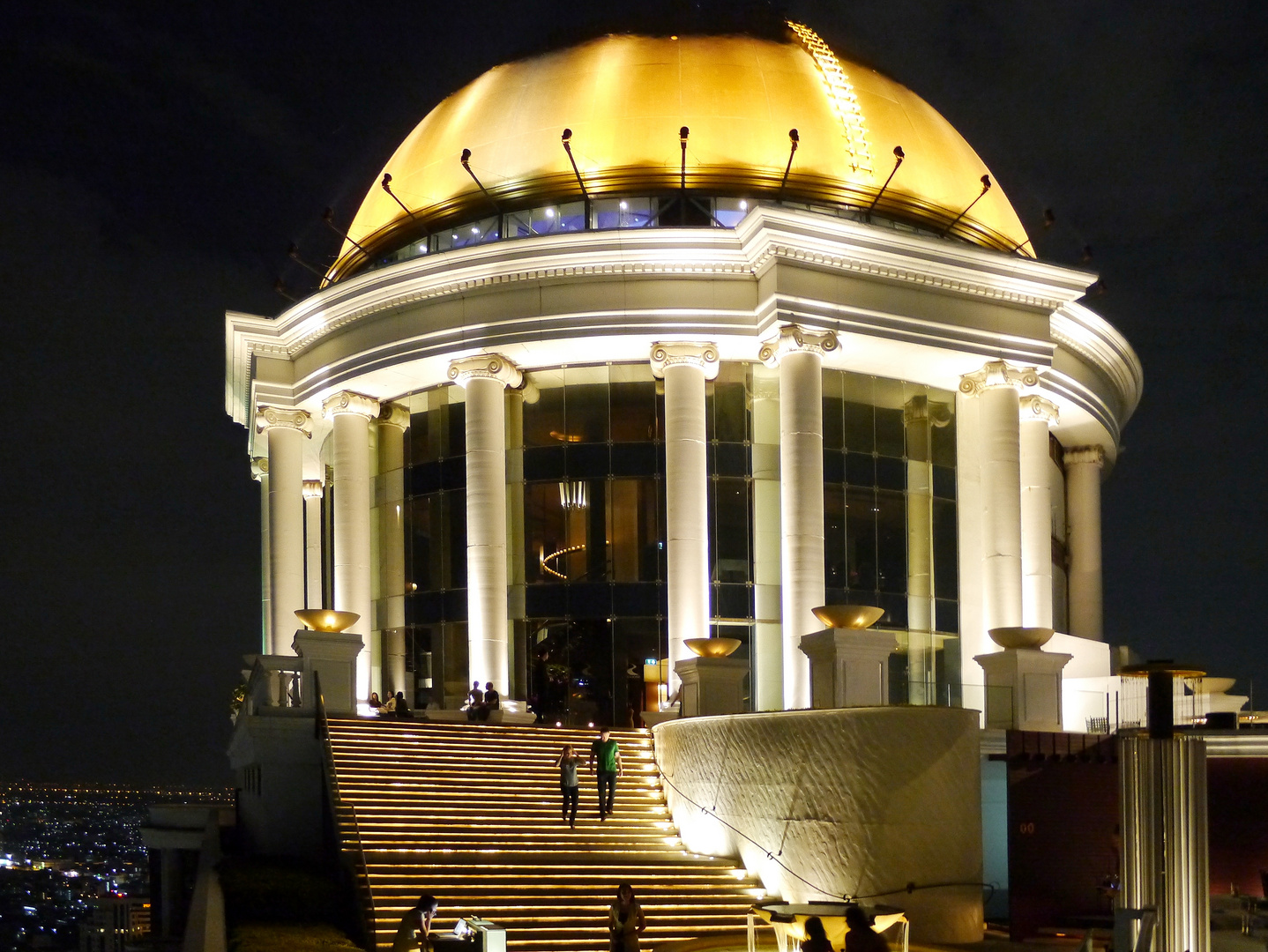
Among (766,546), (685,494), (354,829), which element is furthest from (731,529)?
(354,829)

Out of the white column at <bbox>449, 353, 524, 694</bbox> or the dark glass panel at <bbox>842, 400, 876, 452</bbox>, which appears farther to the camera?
the dark glass panel at <bbox>842, 400, 876, 452</bbox>

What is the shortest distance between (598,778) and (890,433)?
1573cm

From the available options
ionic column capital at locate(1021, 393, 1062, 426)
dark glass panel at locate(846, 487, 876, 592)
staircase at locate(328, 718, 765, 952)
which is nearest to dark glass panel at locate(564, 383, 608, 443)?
dark glass panel at locate(846, 487, 876, 592)

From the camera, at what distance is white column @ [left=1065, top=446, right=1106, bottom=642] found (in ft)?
161

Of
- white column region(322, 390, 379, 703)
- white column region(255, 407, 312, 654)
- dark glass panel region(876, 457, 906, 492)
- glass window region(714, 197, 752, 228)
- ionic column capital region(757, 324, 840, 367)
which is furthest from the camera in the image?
white column region(255, 407, 312, 654)

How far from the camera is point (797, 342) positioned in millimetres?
38344

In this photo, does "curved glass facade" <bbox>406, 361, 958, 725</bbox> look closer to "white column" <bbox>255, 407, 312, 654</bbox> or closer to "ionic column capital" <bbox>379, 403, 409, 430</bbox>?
"ionic column capital" <bbox>379, 403, 409, 430</bbox>

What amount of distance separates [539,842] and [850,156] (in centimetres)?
2159

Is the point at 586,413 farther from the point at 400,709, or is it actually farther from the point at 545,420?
the point at 400,709

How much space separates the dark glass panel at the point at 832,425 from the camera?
41.1 meters

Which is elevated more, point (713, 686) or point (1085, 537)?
point (1085, 537)

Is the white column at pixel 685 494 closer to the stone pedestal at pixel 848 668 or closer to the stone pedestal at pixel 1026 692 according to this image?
the stone pedestal at pixel 1026 692

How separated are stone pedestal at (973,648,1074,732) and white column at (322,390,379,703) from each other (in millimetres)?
16917

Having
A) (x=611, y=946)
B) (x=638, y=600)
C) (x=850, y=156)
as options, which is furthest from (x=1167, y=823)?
(x=850, y=156)
